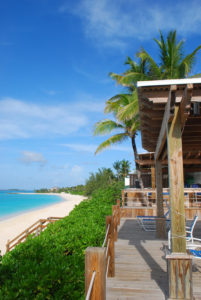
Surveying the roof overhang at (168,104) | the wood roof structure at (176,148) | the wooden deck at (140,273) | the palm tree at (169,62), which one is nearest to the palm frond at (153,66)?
the palm tree at (169,62)

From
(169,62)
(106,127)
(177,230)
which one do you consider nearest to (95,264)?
(177,230)

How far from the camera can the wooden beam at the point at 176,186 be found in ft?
10.6

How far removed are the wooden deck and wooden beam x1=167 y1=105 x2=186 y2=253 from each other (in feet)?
2.86

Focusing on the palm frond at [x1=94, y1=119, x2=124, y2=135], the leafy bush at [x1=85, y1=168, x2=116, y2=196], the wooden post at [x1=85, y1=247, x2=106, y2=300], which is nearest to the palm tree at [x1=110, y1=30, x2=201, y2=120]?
the palm frond at [x1=94, y1=119, x2=124, y2=135]

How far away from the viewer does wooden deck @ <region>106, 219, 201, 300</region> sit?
346 cm

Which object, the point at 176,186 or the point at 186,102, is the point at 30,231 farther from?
the point at 186,102

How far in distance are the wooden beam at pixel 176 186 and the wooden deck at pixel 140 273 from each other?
873 mm

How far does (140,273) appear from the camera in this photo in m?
4.27

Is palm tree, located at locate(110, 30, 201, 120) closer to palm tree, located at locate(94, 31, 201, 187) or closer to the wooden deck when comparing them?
palm tree, located at locate(94, 31, 201, 187)

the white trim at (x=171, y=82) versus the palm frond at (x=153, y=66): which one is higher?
the palm frond at (x=153, y=66)

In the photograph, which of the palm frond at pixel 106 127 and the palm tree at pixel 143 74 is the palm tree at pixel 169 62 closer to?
the palm tree at pixel 143 74

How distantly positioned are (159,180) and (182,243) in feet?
13.0

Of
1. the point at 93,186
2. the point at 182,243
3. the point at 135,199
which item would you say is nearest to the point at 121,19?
the point at 182,243

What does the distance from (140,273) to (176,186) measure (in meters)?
2.01
